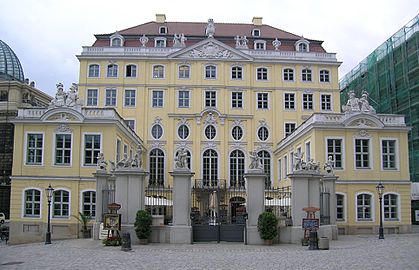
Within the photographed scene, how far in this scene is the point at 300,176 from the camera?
88.2ft

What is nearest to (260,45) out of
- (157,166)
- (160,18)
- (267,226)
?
(160,18)

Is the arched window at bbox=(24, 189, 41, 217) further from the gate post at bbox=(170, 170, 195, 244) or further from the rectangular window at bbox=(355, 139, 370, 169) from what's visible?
the rectangular window at bbox=(355, 139, 370, 169)

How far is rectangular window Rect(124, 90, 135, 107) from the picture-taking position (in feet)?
162

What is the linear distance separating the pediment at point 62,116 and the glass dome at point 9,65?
40.2 metres

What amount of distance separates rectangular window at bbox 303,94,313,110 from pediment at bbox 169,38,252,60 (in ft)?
20.9

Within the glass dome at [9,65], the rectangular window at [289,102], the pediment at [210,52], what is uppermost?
the glass dome at [9,65]

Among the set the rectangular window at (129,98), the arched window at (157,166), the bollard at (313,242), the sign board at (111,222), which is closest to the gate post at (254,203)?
the bollard at (313,242)

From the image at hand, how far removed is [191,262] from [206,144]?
30374mm

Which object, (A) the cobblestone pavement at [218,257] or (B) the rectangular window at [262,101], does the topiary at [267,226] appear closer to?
(A) the cobblestone pavement at [218,257]

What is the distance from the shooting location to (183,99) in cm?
4944

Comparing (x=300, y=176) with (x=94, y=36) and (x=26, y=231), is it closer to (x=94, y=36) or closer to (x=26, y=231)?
(x=26, y=231)

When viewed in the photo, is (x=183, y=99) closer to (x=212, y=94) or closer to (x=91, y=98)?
(x=212, y=94)

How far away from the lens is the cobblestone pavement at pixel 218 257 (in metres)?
17.3

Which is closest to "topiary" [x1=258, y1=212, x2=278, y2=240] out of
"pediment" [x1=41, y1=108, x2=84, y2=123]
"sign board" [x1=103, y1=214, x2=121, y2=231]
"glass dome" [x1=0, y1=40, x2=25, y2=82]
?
"sign board" [x1=103, y1=214, x2=121, y2=231]
